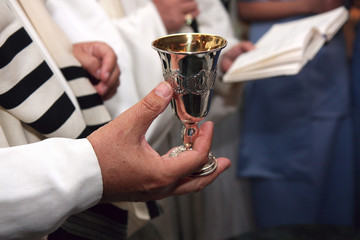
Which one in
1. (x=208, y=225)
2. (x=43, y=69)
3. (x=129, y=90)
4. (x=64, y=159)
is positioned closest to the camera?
(x=64, y=159)

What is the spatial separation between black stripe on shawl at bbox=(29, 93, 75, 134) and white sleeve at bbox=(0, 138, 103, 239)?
98 millimetres

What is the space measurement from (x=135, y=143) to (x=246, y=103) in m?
1.28

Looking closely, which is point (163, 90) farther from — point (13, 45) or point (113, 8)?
point (113, 8)

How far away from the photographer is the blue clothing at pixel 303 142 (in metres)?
1.67

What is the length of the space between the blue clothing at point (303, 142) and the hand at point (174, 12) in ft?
1.75

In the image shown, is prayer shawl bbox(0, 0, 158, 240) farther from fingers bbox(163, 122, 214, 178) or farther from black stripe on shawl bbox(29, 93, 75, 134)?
fingers bbox(163, 122, 214, 178)

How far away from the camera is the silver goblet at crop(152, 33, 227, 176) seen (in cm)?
61

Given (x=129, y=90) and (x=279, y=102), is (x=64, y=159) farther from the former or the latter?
(x=279, y=102)

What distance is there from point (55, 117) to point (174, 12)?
2.36ft

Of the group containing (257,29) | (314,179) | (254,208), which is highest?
(257,29)

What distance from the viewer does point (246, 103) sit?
5.90ft

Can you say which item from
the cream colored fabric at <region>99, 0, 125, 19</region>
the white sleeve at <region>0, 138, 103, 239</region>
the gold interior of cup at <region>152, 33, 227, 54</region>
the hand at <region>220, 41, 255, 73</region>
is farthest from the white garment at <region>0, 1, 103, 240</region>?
the hand at <region>220, 41, 255, 73</region>

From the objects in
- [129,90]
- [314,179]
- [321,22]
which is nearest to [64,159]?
[129,90]

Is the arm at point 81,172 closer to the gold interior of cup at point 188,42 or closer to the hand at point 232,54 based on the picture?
the gold interior of cup at point 188,42
